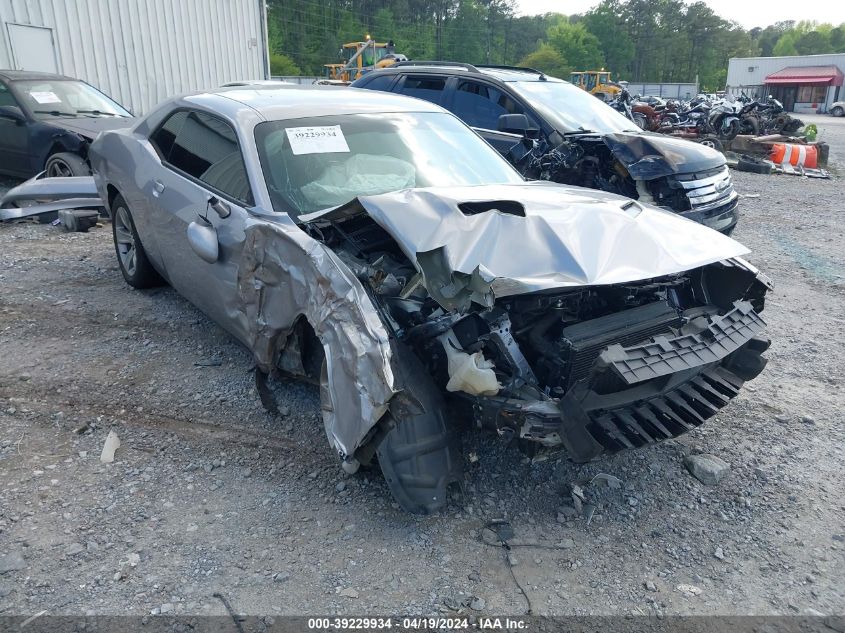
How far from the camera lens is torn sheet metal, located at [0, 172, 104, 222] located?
750 cm

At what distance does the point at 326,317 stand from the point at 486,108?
17.2ft

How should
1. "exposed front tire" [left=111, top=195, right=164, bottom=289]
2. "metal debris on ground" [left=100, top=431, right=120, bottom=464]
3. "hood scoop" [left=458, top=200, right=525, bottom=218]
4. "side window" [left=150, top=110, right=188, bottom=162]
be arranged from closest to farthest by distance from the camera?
"hood scoop" [left=458, top=200, right=525, bottom=218] → "metal debris on ground" [left=100, top=431, right=120, bottom=464] → "side window" [left=150, top=110, right=188, bottom=162] → "exposed front tire" [left=111, top=195, right=164, bottom=289]

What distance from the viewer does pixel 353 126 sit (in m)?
3.81

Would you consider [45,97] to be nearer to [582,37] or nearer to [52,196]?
[52,196]

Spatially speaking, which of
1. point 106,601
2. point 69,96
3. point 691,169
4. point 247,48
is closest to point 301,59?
point 247,48

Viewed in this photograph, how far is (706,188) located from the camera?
6.32 meters

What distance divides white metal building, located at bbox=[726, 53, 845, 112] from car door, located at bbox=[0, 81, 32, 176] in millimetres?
55557

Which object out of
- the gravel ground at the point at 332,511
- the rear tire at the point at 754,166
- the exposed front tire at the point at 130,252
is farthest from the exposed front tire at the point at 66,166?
the rear tire at the point at 754,166

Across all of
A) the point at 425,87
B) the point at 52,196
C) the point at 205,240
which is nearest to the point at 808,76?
the point at 425,87

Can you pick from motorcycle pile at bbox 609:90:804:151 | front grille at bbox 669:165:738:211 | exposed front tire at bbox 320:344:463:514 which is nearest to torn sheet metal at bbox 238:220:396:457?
exposed front tire at bbox 320:344:463:514

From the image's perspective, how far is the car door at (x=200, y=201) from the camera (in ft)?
11.3

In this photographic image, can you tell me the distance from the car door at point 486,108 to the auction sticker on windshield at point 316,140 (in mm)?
3304

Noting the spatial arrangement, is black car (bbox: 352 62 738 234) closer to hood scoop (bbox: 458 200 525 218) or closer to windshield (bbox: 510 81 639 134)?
windshield (bbox: 510 81 639 134)

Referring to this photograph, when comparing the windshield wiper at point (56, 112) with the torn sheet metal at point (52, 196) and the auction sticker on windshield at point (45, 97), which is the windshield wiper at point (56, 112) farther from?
the torn sheet metal at point (52, 196)
